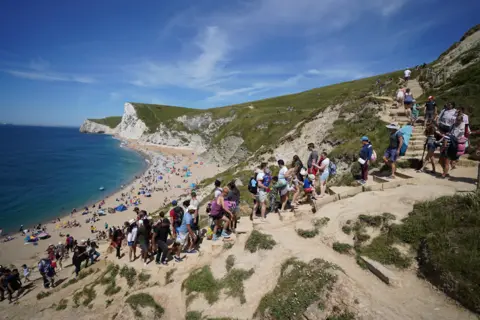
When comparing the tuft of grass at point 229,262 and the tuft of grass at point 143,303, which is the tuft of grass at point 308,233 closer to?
the tuft of grass at point 229,262

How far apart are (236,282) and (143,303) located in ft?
11.9

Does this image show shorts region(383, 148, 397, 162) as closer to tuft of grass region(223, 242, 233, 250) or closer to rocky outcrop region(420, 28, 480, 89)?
tuft of grass region(223, 242, 233, 250)

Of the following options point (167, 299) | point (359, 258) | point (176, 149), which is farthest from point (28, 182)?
point (359, 258)

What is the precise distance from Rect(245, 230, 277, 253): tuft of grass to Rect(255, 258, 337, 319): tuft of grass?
5.71 feet

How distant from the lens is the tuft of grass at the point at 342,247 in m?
7.45

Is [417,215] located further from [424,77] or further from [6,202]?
[6,202]

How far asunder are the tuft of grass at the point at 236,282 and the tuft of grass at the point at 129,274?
16.6 ft

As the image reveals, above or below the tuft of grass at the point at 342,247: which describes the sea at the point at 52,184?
below

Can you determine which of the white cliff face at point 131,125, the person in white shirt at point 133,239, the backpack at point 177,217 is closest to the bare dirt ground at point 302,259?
the person in white shirt at point 133,239

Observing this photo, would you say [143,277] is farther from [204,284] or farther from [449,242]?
[449,242]

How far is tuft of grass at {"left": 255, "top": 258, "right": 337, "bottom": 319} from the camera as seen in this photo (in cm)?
570

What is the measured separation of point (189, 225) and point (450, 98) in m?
20.0

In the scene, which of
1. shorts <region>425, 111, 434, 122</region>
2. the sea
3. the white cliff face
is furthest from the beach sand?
the white cliff face

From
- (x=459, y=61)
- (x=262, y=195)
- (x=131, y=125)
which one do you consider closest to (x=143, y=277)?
(x=262, y=195)
